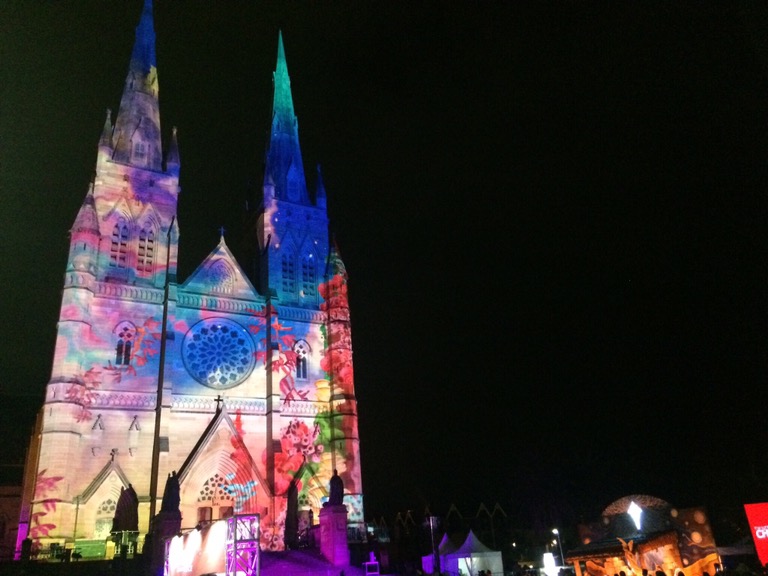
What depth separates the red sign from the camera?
37.7ft

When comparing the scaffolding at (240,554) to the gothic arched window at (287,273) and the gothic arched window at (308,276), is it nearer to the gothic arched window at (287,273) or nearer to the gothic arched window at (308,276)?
the gothic arched window at (287,273)

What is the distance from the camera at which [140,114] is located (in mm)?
30109

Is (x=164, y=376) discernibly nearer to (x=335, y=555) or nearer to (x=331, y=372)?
(x=331, y=372)

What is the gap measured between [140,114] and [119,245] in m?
8.16

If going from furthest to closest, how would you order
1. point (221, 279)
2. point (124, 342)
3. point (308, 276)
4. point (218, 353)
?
point (308, 276)
point (221, 279)
point (218, 353)
point (124, 342)

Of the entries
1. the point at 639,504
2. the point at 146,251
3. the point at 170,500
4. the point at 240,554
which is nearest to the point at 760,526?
the point at 639,504

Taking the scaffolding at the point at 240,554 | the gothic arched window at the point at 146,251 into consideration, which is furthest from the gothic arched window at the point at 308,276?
the scaffolding at the point at 240,554

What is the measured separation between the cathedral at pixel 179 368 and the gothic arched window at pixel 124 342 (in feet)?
0.14

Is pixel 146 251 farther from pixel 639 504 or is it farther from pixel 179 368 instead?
pixel 639 504

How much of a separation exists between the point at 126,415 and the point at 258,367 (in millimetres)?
5923

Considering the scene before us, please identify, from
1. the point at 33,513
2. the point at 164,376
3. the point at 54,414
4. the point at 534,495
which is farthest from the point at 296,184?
the point at 534,495

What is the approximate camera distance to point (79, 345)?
22844 mm

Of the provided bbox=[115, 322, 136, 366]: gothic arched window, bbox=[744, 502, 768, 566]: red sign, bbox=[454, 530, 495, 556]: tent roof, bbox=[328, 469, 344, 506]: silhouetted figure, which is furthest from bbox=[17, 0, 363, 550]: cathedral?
bbox=[744, 502, 768, 566]: red sign

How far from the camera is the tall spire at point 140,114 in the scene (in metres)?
28.8
